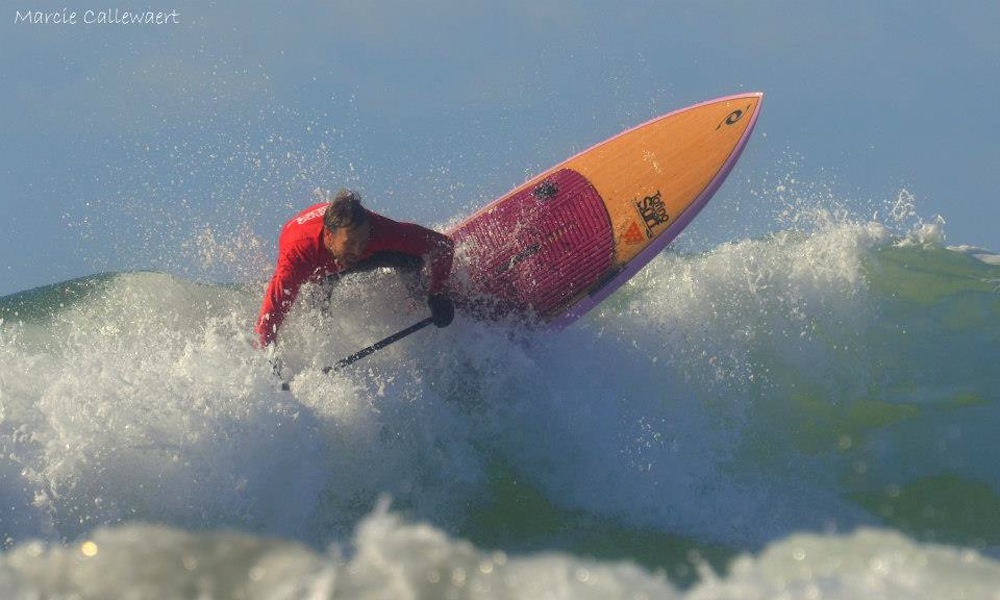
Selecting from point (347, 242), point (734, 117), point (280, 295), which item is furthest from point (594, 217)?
point (280, 295)

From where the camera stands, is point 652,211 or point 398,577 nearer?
point 398,577

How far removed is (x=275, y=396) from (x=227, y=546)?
160 cm

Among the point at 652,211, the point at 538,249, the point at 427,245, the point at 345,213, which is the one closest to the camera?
the point at 345,213

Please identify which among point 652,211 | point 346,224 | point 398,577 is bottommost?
point 652,211

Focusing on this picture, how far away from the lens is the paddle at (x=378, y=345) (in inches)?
211

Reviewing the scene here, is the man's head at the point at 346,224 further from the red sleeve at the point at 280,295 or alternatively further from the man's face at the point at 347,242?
the red sleeve at the point at 280,295

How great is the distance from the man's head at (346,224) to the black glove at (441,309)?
0.60m

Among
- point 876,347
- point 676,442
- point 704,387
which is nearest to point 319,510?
point 676,442

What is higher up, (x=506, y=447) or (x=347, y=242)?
(x=347, y=242)

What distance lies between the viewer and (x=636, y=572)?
2920mm

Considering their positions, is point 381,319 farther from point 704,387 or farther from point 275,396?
point 704,387

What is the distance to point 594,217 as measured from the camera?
634 centimetres

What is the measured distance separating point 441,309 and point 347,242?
0.76m

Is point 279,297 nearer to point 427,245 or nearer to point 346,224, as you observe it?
point 346,224
